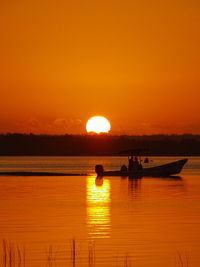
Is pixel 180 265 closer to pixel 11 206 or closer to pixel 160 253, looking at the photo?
pixel 160 253

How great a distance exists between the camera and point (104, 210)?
1433 inches

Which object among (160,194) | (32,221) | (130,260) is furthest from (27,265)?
(160,194)

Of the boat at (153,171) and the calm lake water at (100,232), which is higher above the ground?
the boat at (153,171)

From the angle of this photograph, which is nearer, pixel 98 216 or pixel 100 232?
pixel 100 232

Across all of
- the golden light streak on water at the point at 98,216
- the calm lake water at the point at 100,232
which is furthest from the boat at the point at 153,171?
the calm lake water at the point at 100,232

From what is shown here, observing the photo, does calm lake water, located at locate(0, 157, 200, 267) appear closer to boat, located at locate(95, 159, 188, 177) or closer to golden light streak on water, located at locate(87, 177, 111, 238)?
golden light streak on water, located at locate(87, 177, 111, 238)

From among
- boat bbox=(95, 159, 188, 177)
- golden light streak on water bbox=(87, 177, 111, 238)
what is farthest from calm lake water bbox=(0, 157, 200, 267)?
boat bbox=(95, 159, 188, 177)

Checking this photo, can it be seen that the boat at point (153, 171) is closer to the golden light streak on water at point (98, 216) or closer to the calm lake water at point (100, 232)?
the golden light streak on water at point (98, 216)

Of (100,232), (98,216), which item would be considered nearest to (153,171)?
(98,216)

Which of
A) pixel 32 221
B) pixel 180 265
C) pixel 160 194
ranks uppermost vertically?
pixel 160 194

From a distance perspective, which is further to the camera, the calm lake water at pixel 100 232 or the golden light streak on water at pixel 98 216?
the golden light streak on water at pixel 98 216

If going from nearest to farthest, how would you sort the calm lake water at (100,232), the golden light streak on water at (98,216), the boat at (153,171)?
the calm lake water at (100,232) < the golden light streak on water at (98,216) < the boat at (153,171)

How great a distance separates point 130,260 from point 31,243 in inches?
178

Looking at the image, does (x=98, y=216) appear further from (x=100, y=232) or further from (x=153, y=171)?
(x=153, y=171)
